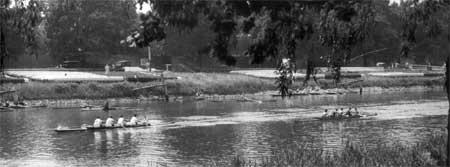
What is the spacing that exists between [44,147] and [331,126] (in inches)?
920

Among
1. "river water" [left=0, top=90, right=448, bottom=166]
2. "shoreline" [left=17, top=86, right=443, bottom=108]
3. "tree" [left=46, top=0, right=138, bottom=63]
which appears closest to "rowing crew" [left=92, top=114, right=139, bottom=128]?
"river water" [left=0, top=90, right=448, bottom=166]

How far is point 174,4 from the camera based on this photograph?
1652 cm

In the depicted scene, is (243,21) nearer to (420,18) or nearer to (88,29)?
(420,18)

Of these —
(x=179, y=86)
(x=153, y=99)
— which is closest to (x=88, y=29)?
(x=179, y=86)

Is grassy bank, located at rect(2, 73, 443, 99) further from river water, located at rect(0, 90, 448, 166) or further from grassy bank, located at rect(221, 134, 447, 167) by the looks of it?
grassy bank, located at rect(221, 134, 447, 167)

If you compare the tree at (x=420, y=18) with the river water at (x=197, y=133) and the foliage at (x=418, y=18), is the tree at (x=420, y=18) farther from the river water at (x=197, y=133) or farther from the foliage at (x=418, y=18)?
the river water at (x=197, y=133)

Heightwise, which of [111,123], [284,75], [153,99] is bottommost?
[111,123]

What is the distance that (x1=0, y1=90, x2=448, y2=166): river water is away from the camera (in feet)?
133

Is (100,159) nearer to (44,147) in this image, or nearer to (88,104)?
(44,147)

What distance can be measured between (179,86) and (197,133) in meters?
41.6

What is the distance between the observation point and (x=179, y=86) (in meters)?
92.2

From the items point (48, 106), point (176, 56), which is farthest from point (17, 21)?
point (176, 56)

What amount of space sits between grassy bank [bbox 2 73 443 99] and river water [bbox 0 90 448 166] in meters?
10.1

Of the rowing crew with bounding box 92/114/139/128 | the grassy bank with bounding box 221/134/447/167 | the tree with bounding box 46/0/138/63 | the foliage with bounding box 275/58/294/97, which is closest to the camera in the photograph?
the foliage with bounding box 275/58/294/97
